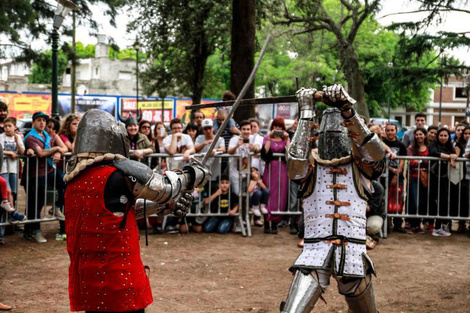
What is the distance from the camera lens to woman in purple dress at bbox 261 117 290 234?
922cm

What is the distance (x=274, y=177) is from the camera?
31.0 ft

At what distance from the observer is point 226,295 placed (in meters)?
5.96

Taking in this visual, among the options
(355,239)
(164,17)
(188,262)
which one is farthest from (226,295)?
(164,17)

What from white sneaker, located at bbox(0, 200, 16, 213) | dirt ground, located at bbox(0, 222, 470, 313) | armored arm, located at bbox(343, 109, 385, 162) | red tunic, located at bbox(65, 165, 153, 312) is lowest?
dirt ground, located at bbox(0, 222, 470, 313)

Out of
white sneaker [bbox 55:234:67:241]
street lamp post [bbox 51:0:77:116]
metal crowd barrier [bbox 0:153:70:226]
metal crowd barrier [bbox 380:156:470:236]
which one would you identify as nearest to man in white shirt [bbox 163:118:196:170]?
metal crowd barrier [bbox 0:153:70:226]

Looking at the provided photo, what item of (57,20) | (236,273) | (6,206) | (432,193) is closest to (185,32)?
(57,20)

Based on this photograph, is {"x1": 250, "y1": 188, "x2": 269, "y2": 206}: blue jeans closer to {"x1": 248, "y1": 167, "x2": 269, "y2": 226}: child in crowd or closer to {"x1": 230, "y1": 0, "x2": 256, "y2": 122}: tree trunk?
{"x1": 248, "y1": 167, "x2": 269, "y2": 226}: child in crowd

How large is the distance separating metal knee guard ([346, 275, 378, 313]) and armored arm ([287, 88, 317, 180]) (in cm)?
91

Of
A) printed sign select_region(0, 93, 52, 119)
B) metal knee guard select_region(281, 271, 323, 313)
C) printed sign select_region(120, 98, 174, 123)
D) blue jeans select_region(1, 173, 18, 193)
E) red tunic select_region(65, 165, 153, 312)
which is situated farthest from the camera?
printed sign select_region(120, 98, 174, 123)

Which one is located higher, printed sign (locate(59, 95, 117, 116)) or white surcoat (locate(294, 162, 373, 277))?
printed sign (locate(59, 95, 117, 116))

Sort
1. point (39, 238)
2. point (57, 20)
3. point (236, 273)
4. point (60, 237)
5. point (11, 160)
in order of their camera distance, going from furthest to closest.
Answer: point (57, 20), point (60, 237), point (39, 238), point (11, 160), point (236, 273)

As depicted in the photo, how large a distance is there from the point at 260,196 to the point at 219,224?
801mm

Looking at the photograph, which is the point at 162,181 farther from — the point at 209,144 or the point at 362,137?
the point at 209,144

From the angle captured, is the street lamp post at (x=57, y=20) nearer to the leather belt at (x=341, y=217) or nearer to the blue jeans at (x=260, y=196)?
the blue jeans at (x=260, y=196)
